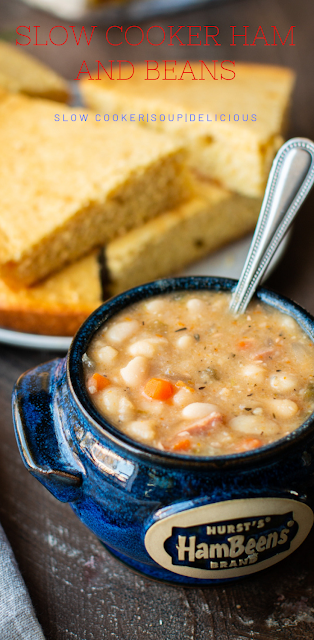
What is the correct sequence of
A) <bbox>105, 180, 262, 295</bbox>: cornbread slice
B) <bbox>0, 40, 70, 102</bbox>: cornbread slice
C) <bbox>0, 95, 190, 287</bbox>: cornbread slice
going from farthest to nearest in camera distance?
<bbox>0, 40, 70, 102</bbox>: cornbread slice, <bbox>105, 180, 262, 295</bbox>: cornbread slice, <bbox>0, 95, 190, 287</bbox>: cornbread slice

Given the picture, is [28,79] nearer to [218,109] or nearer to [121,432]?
[218,109]

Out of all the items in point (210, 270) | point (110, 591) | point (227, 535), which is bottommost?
point (110, 591)

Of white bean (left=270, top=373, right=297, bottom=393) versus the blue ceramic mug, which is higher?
white bean (left=270, top=373, right=297, bottom=393)

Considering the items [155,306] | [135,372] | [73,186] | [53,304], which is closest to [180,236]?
[73,186]

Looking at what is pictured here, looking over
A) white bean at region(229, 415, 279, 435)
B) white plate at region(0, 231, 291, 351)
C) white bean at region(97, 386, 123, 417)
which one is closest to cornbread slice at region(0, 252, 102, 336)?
white plate at region(0, 231, 291, 351)

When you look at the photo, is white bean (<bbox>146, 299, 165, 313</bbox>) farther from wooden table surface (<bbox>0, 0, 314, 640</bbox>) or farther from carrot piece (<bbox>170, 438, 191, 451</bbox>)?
wooden table surface (<bbox>0, 0, 314, 640</bbox>)

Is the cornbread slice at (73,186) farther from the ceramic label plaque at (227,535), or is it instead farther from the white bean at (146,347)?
the ceramic label plaque at (227,535)
